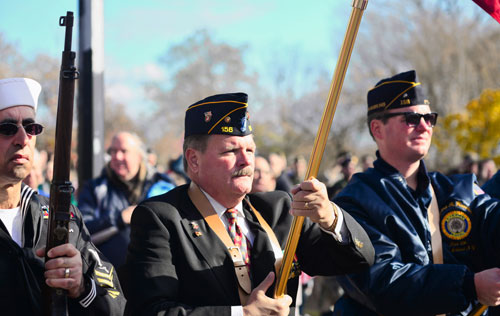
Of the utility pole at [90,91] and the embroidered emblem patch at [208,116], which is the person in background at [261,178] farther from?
the embroidered emblem patch at [208,116]

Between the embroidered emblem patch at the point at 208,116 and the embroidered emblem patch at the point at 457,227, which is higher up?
the embroidered emblem patch at the point at 208,116

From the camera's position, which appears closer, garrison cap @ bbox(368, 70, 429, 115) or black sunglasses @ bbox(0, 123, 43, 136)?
black sunglasses @ bbox(0, 123, 43, 136)

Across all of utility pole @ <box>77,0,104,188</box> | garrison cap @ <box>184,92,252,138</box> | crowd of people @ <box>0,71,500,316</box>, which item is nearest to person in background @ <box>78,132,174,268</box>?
utility pole @ <box>77,0,104,188</box>

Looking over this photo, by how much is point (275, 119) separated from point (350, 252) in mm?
48476

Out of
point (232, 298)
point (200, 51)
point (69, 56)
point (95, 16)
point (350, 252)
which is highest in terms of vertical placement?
point (200, 51)

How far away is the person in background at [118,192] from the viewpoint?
570 cm

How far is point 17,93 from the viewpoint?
3.12 metres

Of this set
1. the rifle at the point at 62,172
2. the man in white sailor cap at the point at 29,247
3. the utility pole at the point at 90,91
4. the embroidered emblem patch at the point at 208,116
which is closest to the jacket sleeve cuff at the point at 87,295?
the man in white sailor cap at the point at 29,247

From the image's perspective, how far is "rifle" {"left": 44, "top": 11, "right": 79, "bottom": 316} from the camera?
2754 millimetres

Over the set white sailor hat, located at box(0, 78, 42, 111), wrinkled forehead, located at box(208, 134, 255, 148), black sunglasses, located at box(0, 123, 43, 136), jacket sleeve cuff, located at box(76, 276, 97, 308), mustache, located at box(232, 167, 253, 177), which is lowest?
jacket sleeve cuff, located at box(76, 276, 97, 308)

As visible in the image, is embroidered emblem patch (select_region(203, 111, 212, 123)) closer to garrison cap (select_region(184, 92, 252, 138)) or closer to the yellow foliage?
garrison cap (select_region(184, 92, 252, 138))

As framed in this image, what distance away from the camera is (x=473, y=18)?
32531 mm

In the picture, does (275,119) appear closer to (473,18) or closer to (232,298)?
(473,18)

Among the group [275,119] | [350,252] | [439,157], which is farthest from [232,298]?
[275,119]
